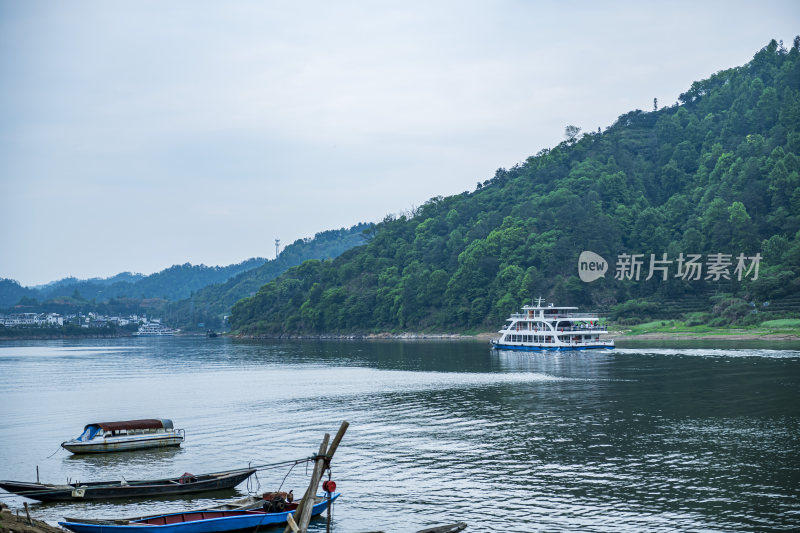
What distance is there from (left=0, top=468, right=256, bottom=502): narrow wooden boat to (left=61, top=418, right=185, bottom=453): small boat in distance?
473 inches

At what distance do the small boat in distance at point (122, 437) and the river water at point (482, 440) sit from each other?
1.14 meters

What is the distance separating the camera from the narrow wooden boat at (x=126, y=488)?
31922 mm

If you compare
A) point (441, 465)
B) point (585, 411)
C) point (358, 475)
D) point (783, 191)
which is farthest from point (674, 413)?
point (783, 191)

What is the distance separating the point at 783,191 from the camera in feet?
589

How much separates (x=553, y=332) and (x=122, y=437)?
89691mm

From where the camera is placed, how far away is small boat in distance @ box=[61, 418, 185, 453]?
144ft

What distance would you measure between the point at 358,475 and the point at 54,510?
13859 mm

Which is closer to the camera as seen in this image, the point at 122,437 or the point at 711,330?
the point at 122,437

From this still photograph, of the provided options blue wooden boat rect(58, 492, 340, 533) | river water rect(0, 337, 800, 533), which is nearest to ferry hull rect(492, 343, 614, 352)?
river water rect(0, 337, 800, 533)

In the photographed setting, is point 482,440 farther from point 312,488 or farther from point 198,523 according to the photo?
point 312,488

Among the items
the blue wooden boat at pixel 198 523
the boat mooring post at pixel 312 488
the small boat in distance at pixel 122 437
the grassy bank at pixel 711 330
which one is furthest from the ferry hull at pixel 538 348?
the boat mooring post at pixel 312 488

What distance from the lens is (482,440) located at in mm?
43750

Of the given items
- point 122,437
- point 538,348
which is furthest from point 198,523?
point 538,348

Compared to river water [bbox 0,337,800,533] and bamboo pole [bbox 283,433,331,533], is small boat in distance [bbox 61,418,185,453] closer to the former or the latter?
river water [bbox 0,337,800,533]
